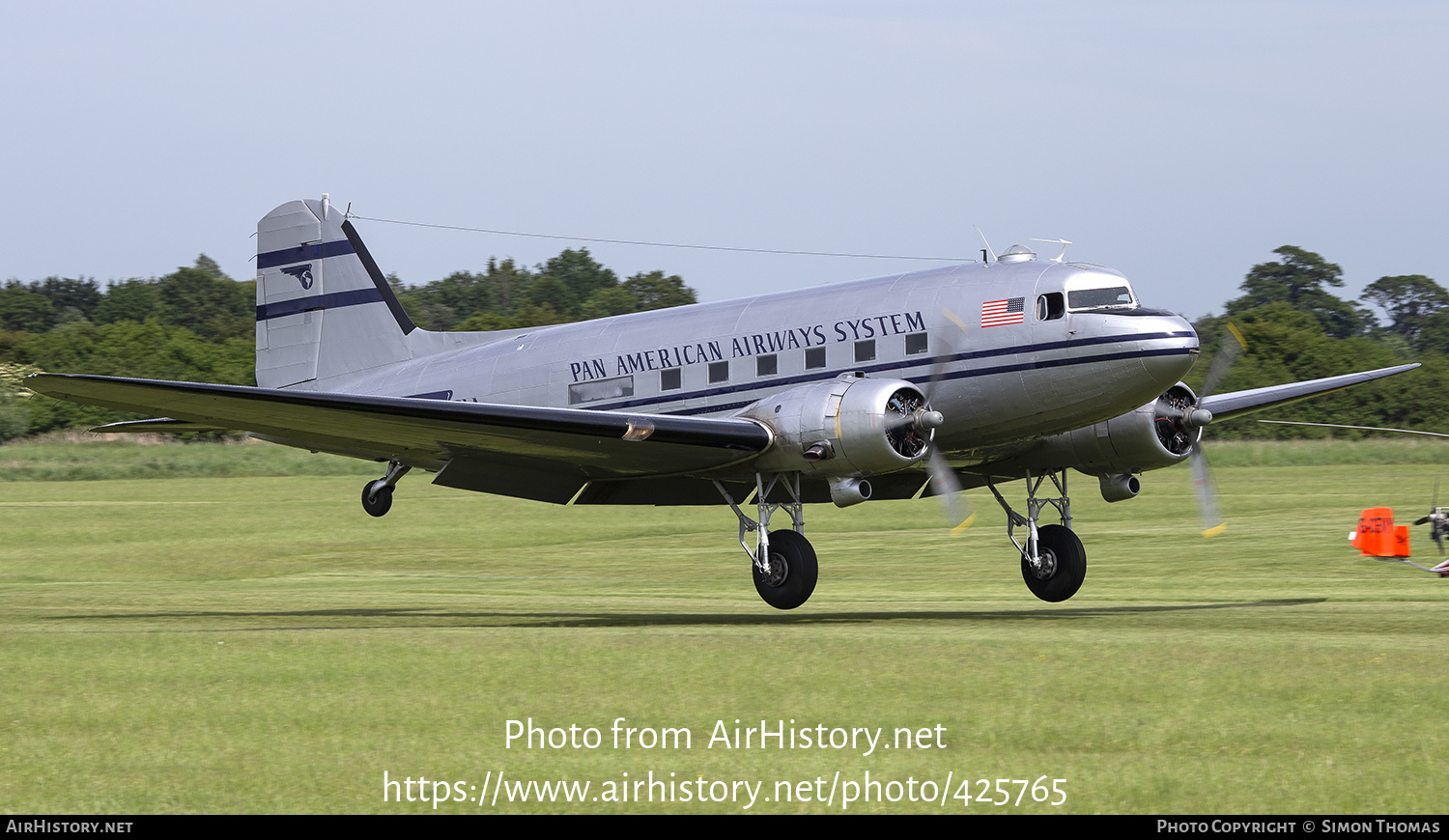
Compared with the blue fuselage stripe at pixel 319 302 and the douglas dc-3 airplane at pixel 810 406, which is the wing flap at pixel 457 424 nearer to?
the douglas dc-3 airplane at pixel 810 406

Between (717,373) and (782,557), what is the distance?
9.55 ft

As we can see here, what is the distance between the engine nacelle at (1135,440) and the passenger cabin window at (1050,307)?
7.78 feet

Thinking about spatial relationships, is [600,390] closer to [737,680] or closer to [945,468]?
[945,468]

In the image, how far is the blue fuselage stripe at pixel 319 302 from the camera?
2694 cm

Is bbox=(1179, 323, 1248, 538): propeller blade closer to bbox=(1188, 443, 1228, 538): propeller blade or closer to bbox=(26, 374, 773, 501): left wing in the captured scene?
bbox=(1188, 443, 1228, 538): propeller blade

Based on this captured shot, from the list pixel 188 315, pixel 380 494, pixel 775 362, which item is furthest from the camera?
pixel 188 315

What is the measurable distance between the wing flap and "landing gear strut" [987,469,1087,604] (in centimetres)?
493

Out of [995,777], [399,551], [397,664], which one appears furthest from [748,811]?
[399,551]

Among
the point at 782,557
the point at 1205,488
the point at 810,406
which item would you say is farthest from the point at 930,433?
the point at 1205,488

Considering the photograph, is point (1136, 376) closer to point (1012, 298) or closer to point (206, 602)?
point (1012, 298)

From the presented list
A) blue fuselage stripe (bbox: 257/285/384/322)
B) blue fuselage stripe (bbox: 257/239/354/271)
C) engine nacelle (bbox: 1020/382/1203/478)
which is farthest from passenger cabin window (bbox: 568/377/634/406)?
blue fuselage stripe (bbox: 257/239/354/271)

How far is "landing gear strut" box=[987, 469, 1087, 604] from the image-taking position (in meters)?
21.5

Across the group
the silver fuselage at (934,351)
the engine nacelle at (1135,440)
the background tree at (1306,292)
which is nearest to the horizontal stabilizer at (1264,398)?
the engine nacelle at (1135,440)

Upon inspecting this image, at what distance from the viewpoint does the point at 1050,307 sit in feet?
62.0
